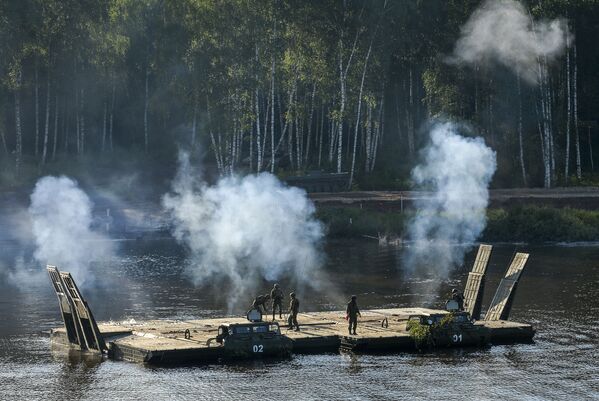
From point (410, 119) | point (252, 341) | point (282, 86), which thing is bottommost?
point (252, 341)

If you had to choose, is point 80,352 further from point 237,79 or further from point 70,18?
point 70,18

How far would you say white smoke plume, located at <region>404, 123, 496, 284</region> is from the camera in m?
92.1

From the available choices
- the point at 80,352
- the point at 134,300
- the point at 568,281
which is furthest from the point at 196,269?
the point at 80,352

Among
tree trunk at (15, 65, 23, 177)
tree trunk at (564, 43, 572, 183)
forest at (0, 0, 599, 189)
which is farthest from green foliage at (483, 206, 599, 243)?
tree trunk at (15, 65, 23, 177)

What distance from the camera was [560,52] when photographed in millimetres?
113688

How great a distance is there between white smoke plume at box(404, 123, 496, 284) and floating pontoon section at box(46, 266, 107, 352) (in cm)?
3485

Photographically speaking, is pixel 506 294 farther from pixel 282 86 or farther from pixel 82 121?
pixel 82 121

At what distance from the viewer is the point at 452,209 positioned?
9388 cm

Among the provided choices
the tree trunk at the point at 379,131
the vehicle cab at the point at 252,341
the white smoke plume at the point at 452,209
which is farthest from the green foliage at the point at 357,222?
the vehicle cab at the point at 252,341

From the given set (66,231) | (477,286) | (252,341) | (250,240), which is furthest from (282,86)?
(252,341)

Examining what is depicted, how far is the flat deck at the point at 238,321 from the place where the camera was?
5072 cm

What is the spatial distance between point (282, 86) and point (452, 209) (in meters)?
26.4

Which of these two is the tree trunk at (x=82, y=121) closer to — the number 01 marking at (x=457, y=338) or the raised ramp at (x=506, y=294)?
the raised ramp at (x=506, y=294)

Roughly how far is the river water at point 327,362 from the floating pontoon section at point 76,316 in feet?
3.77
